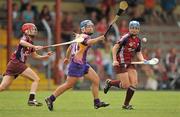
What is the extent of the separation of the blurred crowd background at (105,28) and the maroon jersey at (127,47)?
37.7ft

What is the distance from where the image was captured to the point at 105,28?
105ft

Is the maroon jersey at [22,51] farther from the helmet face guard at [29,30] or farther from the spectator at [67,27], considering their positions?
the spectator at [67,27]

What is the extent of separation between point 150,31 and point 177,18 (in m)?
3.13

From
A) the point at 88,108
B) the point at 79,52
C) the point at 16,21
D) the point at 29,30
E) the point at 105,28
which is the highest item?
the point at 16,21

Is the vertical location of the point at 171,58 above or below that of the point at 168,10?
below

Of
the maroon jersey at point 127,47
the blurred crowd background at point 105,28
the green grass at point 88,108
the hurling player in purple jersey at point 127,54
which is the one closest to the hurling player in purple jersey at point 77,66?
the green grass at point 88,108

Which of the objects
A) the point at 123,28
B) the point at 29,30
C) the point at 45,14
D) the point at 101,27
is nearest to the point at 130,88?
the point at 29,30

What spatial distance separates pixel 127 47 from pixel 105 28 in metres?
12.4

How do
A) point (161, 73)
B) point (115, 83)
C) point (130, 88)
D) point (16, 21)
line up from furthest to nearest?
point (161, 73) < point (16, 21) < point (115, 83) < point (130, 88)

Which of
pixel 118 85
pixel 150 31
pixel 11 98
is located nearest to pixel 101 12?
pixel 150 31

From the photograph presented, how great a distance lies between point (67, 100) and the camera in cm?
2262

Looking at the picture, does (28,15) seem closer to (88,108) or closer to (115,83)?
(115,83)

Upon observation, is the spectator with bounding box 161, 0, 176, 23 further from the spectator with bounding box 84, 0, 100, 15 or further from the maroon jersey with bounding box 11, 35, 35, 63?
the maroon jersey with bounding box 11, 35, 35, 63

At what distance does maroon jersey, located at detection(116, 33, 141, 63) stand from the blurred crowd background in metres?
11.5
